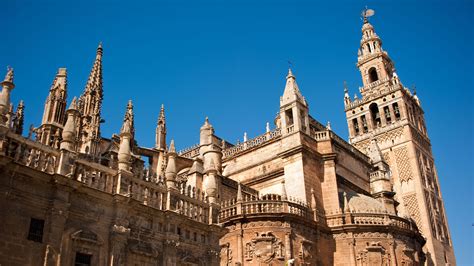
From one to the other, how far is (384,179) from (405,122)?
58.7 feet

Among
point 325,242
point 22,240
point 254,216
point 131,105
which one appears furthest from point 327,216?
point 22,240

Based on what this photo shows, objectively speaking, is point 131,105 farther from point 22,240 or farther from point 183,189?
point 22,240

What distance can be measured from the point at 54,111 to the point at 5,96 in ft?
45.5

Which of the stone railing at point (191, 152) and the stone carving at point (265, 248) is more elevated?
the stone railing at point (191, 152)

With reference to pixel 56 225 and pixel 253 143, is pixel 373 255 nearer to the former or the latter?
pixel 253 143

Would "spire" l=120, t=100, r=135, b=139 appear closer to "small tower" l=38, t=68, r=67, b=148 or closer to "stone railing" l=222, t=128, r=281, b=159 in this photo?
"small tower" l=38, t=68, r=67, b=148

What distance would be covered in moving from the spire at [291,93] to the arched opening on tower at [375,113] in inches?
1056

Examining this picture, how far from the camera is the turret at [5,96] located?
39.5ft

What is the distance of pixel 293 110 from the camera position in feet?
104

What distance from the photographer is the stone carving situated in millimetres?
24766

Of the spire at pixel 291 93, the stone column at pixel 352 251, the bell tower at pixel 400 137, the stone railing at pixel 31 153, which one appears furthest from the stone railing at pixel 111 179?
the bell tower at pixel 400 137

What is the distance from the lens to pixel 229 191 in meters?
29.8

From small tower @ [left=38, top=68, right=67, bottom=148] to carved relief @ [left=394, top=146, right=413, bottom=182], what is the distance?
37.7 m

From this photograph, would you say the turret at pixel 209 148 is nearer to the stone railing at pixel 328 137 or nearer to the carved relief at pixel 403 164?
the stone railing at pixel 328 137
